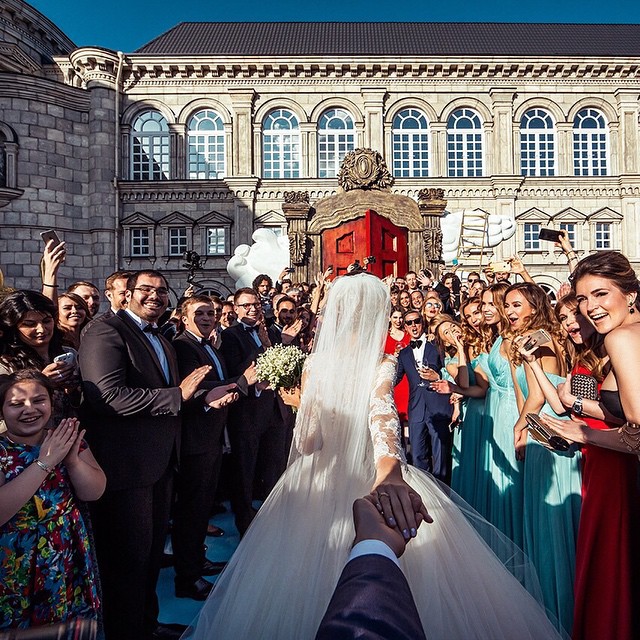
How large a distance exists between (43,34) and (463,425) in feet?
111

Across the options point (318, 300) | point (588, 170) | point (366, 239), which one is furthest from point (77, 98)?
point (588, 170)

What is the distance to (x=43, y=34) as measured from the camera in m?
29.6

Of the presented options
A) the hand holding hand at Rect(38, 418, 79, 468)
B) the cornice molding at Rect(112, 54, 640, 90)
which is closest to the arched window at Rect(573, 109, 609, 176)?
the cornice molding at Rect(112, 54, 640, 90)

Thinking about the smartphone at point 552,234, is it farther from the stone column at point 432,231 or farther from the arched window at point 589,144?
the arched window at point 589,144

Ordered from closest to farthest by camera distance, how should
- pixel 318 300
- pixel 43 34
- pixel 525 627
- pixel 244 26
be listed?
pixel 525 627 → pixel 318 300 → pixel 43 34 → pixel 244 26

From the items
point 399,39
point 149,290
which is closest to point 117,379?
point 149,290

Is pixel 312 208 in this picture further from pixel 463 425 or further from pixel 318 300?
pixel 463 425

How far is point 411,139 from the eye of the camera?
87.7ft

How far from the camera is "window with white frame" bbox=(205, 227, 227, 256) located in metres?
25.8

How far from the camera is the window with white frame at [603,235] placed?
84.7 ft

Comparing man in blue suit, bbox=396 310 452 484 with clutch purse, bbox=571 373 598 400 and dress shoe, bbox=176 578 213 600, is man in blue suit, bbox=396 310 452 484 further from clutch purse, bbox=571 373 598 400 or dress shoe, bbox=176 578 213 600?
clutch purse, bbox=571 373 598 400

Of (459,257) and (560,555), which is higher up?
(459,257)

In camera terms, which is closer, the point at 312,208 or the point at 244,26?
the point at 312,208

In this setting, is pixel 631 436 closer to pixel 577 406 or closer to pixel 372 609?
pixel 577 406
